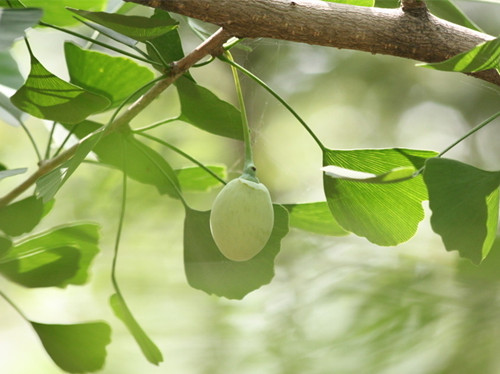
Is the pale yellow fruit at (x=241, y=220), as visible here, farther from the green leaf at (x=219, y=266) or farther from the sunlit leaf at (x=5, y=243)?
the sunlit leaf at (x=5, y=243)

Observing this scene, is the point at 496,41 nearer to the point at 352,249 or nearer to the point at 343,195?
the point at 343,195

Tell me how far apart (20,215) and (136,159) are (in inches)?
4.4

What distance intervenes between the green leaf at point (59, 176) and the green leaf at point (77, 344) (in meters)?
0.22

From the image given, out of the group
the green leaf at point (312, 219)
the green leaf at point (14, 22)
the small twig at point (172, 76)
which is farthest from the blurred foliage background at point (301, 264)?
the green leaf at point (14, 22)

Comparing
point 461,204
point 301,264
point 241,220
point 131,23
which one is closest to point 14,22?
point 131,23

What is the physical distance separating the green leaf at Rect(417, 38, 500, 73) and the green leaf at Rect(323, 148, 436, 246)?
0.26 ft

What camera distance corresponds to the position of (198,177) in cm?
63

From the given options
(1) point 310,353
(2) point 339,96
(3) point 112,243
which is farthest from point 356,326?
(2) point 339,96

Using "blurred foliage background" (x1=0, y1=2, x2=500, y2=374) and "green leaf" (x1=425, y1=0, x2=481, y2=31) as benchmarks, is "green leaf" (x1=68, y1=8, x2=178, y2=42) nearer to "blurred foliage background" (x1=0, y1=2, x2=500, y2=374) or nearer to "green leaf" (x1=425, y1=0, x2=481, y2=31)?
"green leaf" (x1=425, y1=0, x2=481, y2=31)

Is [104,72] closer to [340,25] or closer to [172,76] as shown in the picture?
[172,76]

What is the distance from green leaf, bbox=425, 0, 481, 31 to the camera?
508 mm

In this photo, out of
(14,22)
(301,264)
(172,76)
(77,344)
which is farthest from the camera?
(301,264)

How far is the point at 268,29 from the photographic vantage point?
16.0 inches

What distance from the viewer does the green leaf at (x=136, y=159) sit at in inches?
21.1
